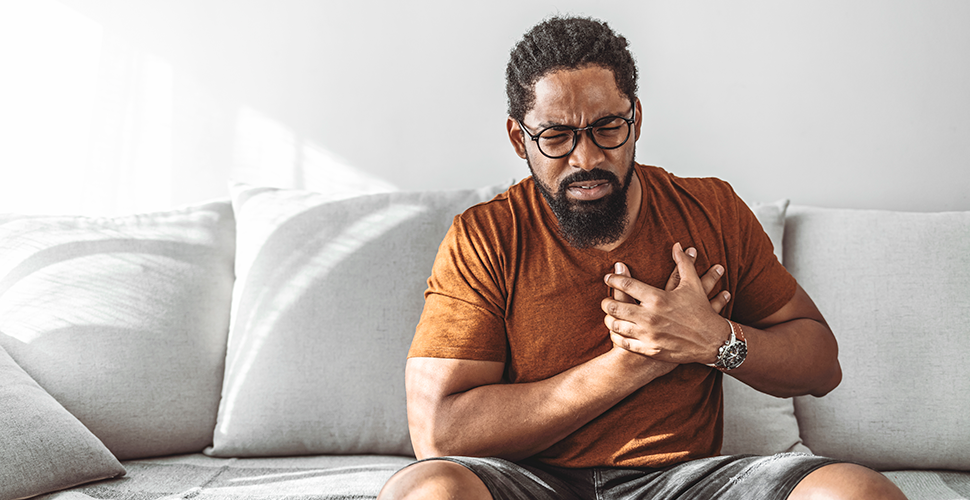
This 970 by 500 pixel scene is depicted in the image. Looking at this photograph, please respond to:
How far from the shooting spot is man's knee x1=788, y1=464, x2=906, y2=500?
82 cm

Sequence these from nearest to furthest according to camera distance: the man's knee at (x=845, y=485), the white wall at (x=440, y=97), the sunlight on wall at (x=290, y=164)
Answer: the man's knee at (x=845, y=485) < the white wall at (x=440, y=97) < the sunlight on wall at (x=290, y=164)

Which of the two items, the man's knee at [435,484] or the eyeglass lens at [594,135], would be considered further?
the eyeglass lens at [594,135]

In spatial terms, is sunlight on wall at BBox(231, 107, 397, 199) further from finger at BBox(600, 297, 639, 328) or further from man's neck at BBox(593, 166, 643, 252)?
finger at BBox(600, 297, 639, 328)

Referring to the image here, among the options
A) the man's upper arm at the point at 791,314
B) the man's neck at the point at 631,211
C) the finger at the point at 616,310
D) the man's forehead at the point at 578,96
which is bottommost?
the man's upper arm at the point at 791,314

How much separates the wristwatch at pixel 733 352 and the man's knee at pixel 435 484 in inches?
19.1

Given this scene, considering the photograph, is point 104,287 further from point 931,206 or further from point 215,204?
point 931,206

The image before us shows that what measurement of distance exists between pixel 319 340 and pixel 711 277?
0.91 meters

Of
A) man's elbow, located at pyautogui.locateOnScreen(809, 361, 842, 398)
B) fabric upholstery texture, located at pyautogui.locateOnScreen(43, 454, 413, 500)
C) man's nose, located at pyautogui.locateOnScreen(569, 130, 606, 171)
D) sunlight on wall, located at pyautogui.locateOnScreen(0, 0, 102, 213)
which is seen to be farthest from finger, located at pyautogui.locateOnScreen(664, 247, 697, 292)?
sunlight on wall, located at pyautogui.locateOnScreen(0, 0, 102, 213)

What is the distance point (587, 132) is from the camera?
1.15m

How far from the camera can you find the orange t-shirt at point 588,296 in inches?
44.9

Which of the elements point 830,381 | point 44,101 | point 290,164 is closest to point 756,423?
point 830,381

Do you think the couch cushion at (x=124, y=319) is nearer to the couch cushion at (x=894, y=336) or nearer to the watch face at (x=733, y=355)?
the watch face at (x=733, y=355)

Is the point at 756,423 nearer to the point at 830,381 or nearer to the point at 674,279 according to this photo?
the point at 830,381

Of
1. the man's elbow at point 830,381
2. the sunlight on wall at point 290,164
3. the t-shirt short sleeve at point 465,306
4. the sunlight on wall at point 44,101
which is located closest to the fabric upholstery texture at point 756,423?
the man's elbow at point 830,381
